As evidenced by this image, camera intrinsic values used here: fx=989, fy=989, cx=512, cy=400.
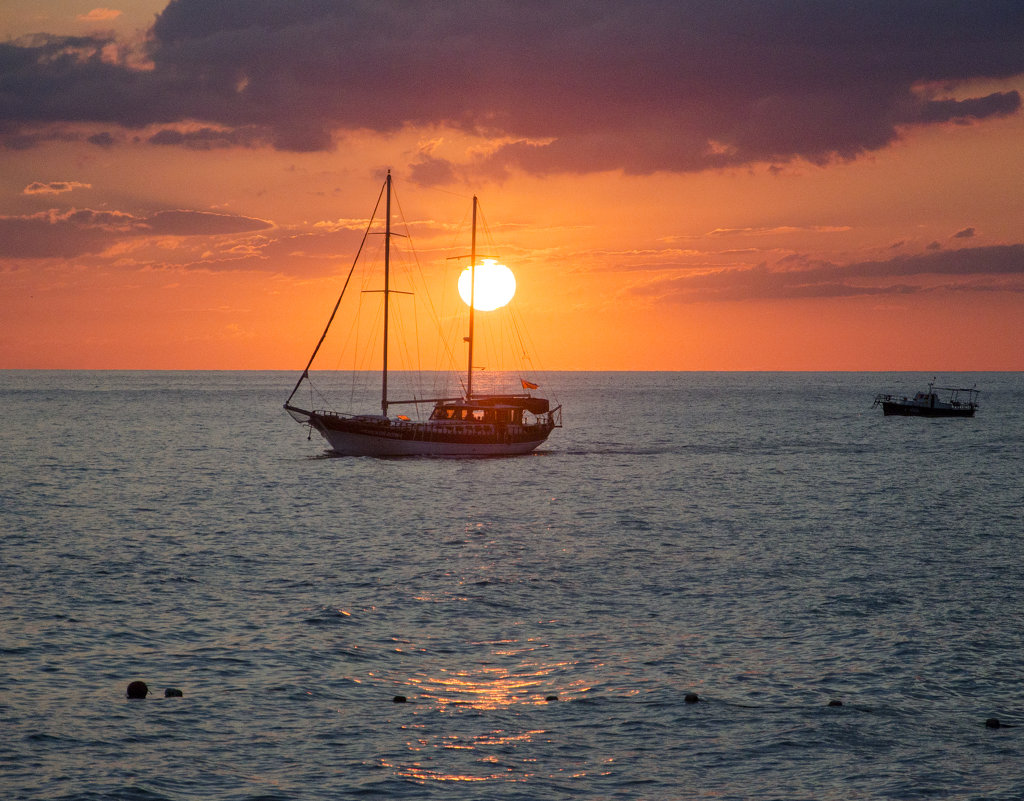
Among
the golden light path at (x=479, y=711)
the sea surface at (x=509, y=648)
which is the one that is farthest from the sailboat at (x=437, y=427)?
the golden light path at (x=479, y=711)

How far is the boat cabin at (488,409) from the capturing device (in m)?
90.2

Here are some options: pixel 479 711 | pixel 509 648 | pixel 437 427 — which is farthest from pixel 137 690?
pixel 437 427

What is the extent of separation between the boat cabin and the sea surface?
82.9 ft

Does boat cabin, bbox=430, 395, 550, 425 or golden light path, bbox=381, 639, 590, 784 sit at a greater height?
boat cabin, bbox=430, 395, 550, 425

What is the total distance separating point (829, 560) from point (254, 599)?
79.8ft

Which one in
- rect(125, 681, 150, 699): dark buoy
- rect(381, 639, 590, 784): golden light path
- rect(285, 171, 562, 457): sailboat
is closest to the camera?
rect(381, 639, 590, 784): golden light path

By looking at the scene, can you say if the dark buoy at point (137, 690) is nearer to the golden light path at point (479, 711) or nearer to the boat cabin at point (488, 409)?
the golden light path at point (479, 711)

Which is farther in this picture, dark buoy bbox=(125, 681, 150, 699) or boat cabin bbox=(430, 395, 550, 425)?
boat cabin bbox=(430, 395, 550, 425)

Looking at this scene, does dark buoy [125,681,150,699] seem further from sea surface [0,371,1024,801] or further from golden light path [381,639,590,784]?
golden light path [381,639,590,784]

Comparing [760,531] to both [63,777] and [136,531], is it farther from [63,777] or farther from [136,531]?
[63,777]

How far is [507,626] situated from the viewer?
1185 inches

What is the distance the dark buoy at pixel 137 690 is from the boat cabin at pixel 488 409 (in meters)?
64.9

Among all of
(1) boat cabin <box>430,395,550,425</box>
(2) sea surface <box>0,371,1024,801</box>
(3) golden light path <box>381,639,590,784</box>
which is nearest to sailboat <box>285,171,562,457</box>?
(1) boat cabin <box>430,395,550,425</box>

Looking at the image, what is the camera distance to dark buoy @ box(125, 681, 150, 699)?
76.1ft
